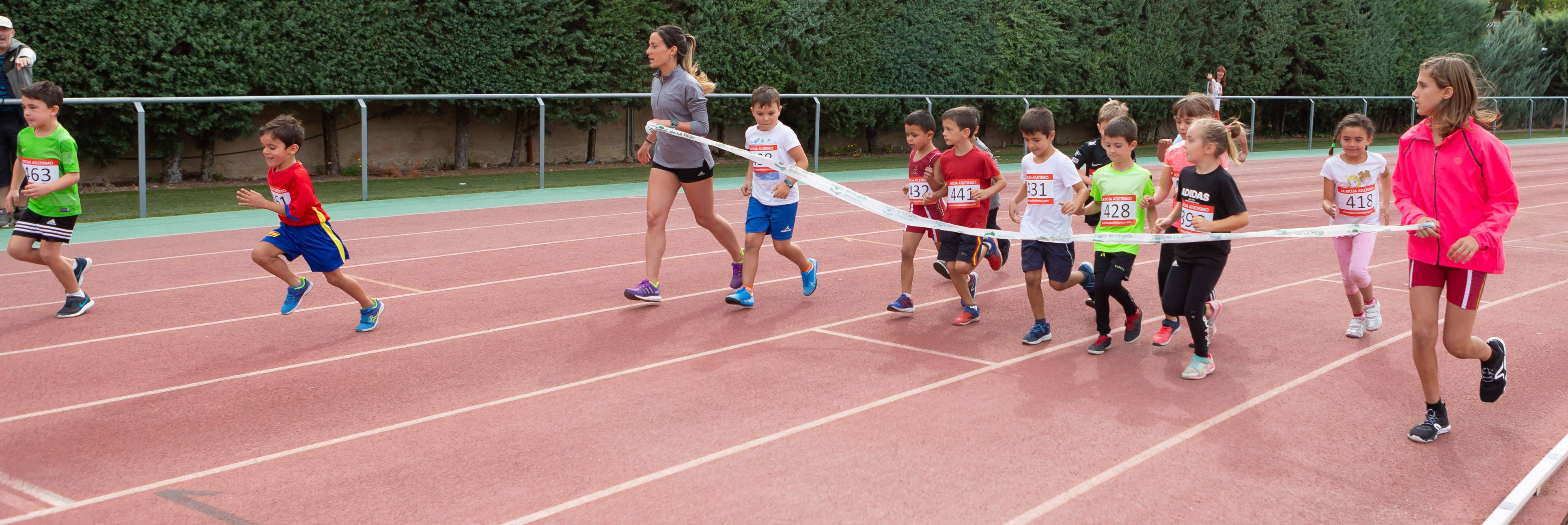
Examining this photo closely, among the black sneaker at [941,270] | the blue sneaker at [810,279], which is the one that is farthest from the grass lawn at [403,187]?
the black sneaker at [941,270]

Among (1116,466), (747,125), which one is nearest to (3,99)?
(1116,466)

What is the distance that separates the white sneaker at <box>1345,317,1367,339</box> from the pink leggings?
16 cm

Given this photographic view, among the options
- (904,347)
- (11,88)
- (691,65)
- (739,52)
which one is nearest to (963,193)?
(904,347)

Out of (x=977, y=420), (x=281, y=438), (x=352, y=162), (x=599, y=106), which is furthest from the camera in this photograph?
(x=599, y=106)

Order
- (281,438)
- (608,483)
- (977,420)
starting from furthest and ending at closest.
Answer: (977,420) < (281,438) < (608,483)

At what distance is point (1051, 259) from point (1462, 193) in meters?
2.32

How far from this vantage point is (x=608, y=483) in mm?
4359

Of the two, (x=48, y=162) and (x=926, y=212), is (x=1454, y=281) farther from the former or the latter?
(x=48, y=162)

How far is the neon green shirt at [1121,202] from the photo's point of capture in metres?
6.48

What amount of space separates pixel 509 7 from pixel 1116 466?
1475 cm

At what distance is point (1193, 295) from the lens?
5902mm

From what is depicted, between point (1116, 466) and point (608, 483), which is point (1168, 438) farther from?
point (608, 483)

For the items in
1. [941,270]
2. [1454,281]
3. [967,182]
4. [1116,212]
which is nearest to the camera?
[1454,281]

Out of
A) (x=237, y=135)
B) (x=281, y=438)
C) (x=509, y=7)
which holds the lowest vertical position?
(x=281, y=438)
